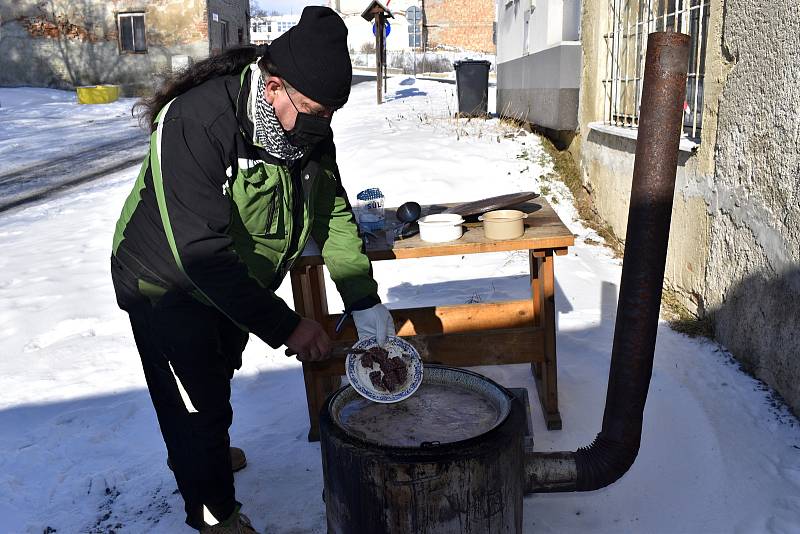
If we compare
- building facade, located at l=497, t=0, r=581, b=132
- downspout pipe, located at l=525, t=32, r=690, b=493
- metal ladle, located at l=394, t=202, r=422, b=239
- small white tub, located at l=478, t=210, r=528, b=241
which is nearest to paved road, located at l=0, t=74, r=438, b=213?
building facade, located at l=497, t=0, r=581, b=132

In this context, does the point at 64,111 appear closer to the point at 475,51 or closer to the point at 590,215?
the point at 590,215

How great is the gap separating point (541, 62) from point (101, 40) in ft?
56.3

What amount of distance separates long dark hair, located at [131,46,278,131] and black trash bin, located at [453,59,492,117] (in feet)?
29.7

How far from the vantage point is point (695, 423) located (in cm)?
334

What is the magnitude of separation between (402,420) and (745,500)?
5.14 ft

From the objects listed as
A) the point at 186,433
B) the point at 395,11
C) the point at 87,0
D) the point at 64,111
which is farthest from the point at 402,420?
the point at 395,11

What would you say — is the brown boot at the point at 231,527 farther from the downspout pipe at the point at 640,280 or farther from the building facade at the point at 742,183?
the building facade at the point at 742,183

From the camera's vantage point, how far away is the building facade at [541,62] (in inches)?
283

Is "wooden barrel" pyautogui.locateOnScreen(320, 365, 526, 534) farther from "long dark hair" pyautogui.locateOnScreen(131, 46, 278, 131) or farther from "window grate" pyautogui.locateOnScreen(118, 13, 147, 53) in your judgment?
"window grate" pyautogui.locateOnScreen(118, 13, 147, 53)

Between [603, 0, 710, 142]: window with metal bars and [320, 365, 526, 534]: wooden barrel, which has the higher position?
[603, 0, 710, 142]: window with metal bars

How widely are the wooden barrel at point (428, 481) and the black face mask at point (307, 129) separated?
2.91ft

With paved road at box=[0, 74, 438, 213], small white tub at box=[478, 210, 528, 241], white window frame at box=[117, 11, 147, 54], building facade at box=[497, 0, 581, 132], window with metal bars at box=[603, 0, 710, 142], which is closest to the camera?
small white tub at box=[478, 210, 528, 241]

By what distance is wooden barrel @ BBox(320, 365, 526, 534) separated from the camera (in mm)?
1876

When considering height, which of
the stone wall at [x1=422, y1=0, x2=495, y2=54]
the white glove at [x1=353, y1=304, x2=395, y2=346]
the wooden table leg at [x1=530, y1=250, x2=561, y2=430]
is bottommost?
the wooden table leg at [x1=530, y1=250, x2=561, y2=430]
